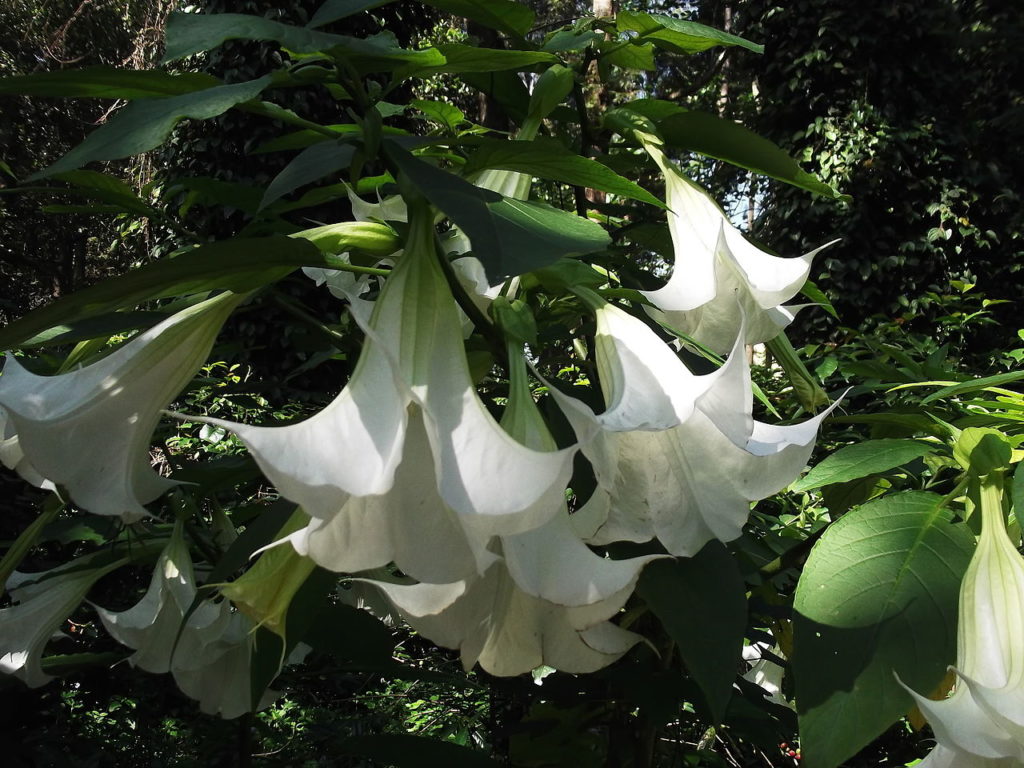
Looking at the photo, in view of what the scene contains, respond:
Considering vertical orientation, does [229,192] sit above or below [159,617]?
above

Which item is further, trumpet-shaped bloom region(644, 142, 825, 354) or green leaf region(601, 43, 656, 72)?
green leaf region(601, 43, 656, 72)

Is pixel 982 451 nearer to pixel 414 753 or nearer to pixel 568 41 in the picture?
pixel 568 41

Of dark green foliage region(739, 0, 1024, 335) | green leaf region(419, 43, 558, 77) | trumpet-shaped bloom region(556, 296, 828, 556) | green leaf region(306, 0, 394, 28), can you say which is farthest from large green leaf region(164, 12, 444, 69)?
dark green foliage region(739, 0, 1024, 335)

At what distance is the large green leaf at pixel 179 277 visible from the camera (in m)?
0.42

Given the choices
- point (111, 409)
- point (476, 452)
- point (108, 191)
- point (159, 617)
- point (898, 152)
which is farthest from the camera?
point (898, 152)

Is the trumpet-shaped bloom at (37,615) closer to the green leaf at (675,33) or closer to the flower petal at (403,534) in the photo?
the flower petal at (403,534)

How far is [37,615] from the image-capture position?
0.88m

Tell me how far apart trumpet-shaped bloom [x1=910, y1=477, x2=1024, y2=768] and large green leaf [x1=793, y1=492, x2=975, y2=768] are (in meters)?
0.02

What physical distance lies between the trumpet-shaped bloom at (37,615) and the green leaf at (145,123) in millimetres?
635

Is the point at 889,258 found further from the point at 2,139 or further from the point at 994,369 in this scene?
the point at 2,139

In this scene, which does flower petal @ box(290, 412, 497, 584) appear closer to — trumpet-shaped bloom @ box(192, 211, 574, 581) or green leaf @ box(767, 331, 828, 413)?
trumpet-shaped bloom @ box(192, 211, 574, 581)

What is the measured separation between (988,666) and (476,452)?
13.9 inches

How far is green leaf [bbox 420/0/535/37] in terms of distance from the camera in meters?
0.56

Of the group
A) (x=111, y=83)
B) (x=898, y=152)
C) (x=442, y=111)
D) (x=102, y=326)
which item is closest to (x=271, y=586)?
(x=102, y=326)
